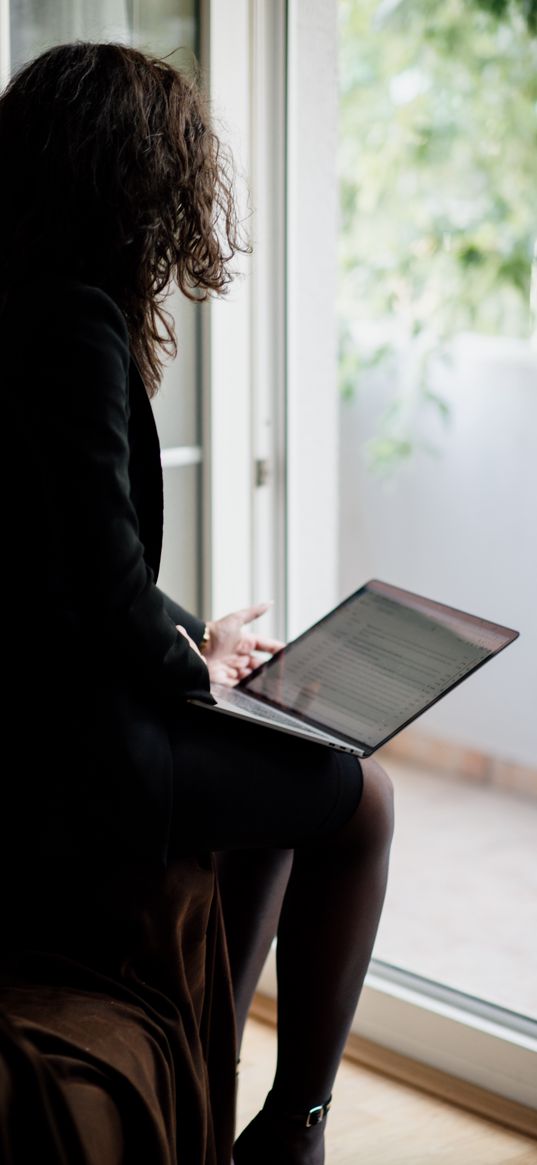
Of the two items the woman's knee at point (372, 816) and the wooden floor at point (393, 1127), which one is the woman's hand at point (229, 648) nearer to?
the woman's knee at point (372, 816)

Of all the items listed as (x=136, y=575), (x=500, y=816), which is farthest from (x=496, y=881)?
(x=136, y=575)

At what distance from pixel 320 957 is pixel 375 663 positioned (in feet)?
1.08

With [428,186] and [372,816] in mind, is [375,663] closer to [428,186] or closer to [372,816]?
[372,816]

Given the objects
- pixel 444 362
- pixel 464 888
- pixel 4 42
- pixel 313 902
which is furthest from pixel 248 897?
pixel 444 362

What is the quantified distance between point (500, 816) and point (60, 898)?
193 centimetres

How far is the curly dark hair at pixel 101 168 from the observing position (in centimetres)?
112

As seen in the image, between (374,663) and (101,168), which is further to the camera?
(374,663)

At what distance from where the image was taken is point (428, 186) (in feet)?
10.8

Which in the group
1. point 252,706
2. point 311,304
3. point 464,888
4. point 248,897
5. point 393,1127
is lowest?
point 464,888

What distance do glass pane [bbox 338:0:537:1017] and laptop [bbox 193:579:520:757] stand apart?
1340 mm

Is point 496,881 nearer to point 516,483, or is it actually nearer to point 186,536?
point 516,483

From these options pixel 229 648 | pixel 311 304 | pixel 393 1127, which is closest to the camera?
pixel 229 648

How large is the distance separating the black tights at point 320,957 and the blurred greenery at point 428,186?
200 cm

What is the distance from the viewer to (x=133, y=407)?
3.82 feet
